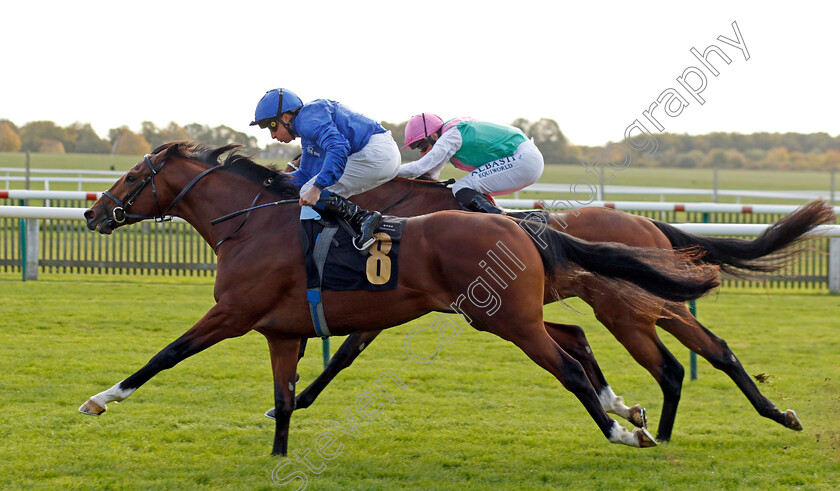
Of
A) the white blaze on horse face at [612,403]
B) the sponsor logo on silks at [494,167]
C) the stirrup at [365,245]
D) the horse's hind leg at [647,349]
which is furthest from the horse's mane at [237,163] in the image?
the white blaze on horse face at [612,403]

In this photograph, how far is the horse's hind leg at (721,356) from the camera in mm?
4344

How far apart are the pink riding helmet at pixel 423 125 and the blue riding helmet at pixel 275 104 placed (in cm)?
107

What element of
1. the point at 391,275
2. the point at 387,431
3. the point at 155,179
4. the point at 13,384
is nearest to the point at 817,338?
the point at 387,431

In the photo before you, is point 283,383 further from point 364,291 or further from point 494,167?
point 494,167

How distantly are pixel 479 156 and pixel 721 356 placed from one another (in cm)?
179

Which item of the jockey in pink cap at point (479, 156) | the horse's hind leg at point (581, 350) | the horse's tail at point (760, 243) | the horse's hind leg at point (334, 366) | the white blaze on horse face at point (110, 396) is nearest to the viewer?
the white blaze on horse face at point (110, 396)

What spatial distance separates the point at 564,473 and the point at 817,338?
483 centimetres

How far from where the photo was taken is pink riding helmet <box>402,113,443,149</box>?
5.06 metres

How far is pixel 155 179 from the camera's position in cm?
432

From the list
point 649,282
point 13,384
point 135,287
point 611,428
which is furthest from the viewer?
point 135,287

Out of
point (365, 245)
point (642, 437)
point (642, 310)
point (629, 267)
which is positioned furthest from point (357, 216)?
point (642, 437)

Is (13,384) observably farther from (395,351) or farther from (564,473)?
(564,473)

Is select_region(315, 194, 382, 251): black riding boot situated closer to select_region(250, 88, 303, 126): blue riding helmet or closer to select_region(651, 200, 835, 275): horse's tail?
select_region(250, 88, 303, 126): blue riding helmet

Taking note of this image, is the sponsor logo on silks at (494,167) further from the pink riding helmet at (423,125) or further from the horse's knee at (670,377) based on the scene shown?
the horse's knee at (670,377)
